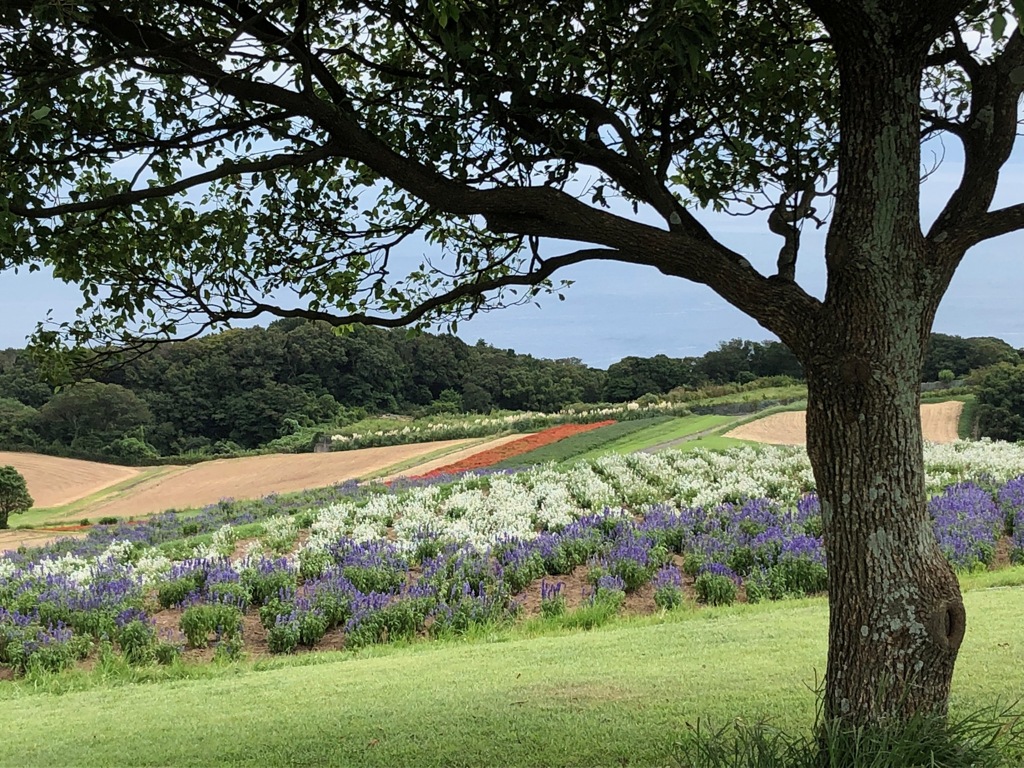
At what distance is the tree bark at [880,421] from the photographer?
3188 millimetres

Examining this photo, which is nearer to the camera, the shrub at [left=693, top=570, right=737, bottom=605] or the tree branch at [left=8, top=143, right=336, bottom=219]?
the tree branch at [left=8, top=143, right=336, bottom=219]

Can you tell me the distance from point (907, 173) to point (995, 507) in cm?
1020

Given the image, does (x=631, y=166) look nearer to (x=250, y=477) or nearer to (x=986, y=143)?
(x=986, y=143)

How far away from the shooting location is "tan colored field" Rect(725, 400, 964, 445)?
21281mm

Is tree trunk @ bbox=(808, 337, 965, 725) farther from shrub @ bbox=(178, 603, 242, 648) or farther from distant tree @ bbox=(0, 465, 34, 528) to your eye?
distant tree @ bbox=(0, 465, 34, 528)

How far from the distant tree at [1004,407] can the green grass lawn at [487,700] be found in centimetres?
1655

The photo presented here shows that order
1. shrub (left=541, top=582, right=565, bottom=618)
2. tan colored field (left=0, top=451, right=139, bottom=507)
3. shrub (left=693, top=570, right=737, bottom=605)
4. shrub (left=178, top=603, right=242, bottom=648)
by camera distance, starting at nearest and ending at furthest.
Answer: shrub (left=178, top=603, right=242, bottom=648) → shrub (left=541, top=582, right=565, bottom=618) → shrub (left=693, top=570, right=737, bottom=605) → tan colored field (left=0, top=451, right=139, bottom=507)

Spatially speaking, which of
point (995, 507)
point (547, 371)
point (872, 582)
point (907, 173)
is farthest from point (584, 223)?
point (547, 371)

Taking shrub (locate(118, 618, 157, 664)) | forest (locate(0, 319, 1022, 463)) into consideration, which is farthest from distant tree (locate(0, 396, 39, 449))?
shrub (locate(118, 618, 157, 664))

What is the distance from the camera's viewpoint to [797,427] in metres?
22.5

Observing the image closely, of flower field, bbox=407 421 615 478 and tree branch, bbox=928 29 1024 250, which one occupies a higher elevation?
tree branch, bbox=928 29 1024 250

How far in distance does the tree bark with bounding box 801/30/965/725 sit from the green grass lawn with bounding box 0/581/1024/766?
788 mm

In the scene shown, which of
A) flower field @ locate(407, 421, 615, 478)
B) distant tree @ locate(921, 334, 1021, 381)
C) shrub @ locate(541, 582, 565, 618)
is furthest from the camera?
distant tree @ locate(921, 334, 1021, 381)

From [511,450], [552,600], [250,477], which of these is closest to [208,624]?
[552,600]
